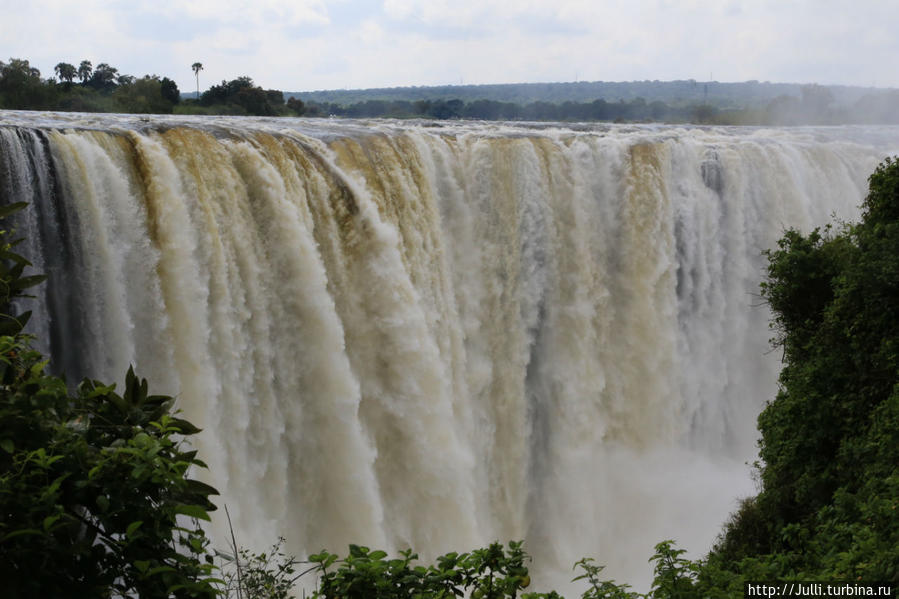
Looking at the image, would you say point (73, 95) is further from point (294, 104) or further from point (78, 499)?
point (78, 499)

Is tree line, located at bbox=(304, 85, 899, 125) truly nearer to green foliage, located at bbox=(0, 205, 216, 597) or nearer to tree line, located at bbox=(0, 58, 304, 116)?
tree line, located at bbox=(0, 58, 304, 116)

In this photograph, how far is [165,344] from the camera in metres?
10.3

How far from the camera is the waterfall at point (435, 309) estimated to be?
1022cm

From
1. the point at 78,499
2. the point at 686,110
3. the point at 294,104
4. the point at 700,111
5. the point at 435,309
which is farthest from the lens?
the point at 686,110

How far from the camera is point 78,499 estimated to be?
3.26 m

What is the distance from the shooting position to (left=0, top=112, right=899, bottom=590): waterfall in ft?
33.5

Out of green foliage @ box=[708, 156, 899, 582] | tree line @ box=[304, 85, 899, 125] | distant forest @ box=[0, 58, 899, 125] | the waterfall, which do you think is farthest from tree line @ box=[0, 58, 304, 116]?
green foliage @ box=[708, 156, 899, 582]

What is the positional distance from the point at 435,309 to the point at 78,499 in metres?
11.3

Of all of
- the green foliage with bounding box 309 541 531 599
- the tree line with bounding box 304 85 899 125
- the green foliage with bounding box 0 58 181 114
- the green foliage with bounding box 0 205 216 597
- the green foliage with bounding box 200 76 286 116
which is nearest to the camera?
the green foliage with bounding box 0 205 216 597

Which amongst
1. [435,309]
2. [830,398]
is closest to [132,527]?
[830,398]

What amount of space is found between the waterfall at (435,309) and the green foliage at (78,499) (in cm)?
630

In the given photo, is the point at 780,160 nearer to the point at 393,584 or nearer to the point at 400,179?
the point at 400,179

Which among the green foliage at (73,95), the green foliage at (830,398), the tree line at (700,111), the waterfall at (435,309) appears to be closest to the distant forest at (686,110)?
the tree line at (700,111)

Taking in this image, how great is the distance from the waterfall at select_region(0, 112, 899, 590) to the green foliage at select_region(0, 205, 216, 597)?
20.7ft
